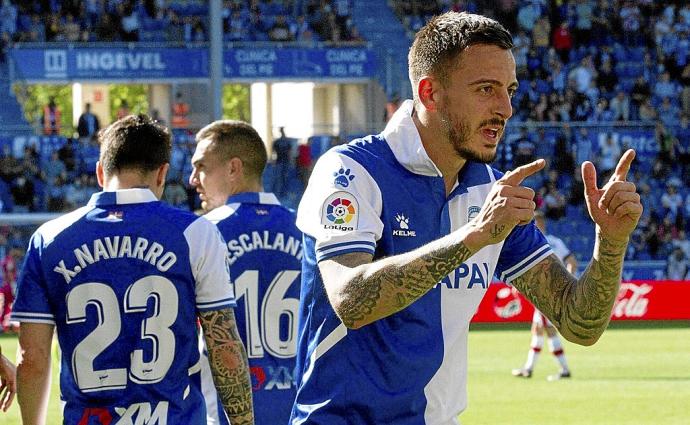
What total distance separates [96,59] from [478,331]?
11238 mm

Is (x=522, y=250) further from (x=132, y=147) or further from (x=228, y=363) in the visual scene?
(x=132, y=147)

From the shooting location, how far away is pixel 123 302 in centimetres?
507

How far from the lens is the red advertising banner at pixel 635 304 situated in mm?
25500

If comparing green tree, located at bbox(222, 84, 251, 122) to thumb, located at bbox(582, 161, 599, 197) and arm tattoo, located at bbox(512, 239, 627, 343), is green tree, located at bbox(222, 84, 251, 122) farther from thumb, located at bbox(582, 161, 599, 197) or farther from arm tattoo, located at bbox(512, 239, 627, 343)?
thumb, located at bbox(582, 161, 599, 197)

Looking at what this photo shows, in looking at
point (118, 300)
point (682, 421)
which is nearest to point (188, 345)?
point (118, 300)

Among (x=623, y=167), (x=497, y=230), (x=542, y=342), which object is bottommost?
(x=542, y=342)

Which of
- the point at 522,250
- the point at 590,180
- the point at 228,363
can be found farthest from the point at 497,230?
the point at 228,363

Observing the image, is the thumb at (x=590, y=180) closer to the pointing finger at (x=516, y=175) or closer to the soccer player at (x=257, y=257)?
the pointing finger at (x=516, y=175)

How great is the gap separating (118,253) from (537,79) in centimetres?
2940

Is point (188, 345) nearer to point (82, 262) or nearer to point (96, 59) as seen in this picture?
point (82, 262)

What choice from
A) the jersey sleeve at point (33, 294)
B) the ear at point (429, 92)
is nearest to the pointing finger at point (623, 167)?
the ear at point (429, 92)

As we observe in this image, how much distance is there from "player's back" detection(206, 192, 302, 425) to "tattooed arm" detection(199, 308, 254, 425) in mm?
1389

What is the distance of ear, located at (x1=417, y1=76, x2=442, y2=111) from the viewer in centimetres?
412

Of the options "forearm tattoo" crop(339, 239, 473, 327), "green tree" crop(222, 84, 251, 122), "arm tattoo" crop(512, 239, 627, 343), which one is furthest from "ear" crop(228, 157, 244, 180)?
"green tree" crop(222, 84, 251, 122)
